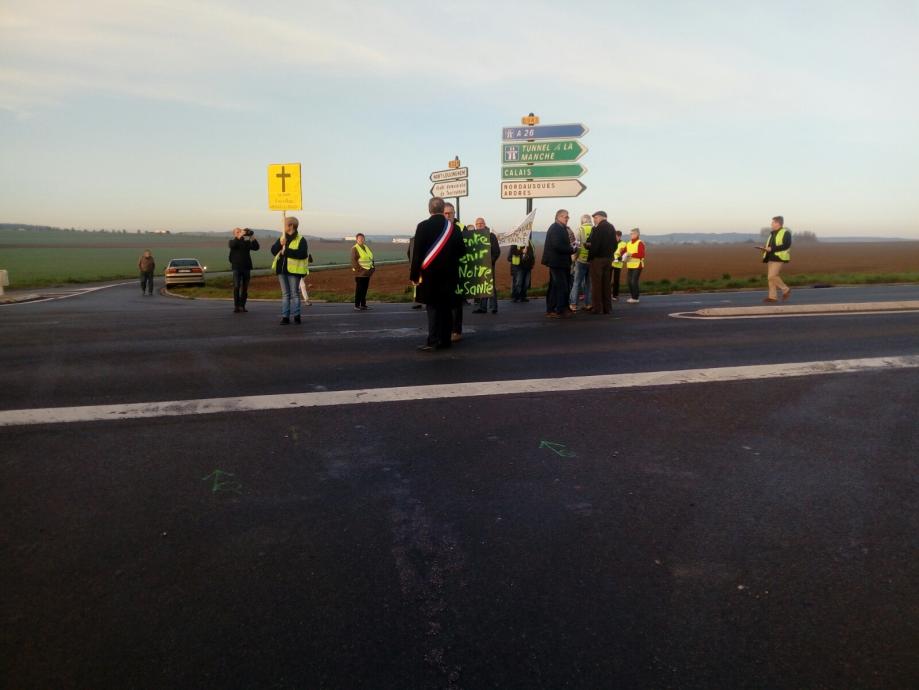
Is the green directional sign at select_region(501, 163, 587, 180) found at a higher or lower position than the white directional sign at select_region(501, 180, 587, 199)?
higher

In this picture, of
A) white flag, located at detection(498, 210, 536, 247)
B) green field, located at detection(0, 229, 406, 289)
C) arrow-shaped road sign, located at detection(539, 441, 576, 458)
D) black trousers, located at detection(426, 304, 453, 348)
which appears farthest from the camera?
green field, located at detection(0, 229, 406, 289)

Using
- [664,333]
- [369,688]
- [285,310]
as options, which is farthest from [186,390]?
[664,333]

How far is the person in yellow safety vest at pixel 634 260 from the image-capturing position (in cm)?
1455

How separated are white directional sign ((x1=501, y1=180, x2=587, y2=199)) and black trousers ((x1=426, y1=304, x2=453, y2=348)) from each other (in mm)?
8301

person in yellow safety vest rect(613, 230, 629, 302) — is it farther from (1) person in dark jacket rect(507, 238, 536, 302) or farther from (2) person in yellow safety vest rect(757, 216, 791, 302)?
(2) person in yellow safety vest rect(757, 216, 791, 302)

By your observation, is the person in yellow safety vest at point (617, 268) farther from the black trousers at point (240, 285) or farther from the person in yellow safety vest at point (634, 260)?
the black trousers at point (240, 285)

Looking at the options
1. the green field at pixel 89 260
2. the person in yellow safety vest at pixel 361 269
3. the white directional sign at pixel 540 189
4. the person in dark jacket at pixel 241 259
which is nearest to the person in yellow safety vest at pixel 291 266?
the person in dark jacket at pixel 241 259

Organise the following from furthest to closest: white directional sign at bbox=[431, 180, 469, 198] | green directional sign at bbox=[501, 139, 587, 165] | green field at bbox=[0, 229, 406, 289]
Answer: green field at bbox=[0, 229, 406, 289], white directional sign at bbox=[431, 180, 469, 198], green directional sign at bbox=[501, 139, 587, 165]

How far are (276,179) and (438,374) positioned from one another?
11.0 meters

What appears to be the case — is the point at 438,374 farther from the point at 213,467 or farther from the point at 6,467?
the point at 6,467

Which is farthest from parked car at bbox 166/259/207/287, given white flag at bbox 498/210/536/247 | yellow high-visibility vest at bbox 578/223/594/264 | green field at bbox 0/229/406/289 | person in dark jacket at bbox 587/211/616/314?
person in dark jacket at bbox 587/211/616/314

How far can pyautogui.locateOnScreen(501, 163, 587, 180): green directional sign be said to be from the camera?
14852 millimetres

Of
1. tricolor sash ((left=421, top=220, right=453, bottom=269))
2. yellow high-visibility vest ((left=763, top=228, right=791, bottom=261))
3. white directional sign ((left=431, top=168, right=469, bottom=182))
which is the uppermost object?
white directional sign ((left=431, top=168, right=469, bottom=182))

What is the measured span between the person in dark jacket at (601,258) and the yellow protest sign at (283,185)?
763cm
